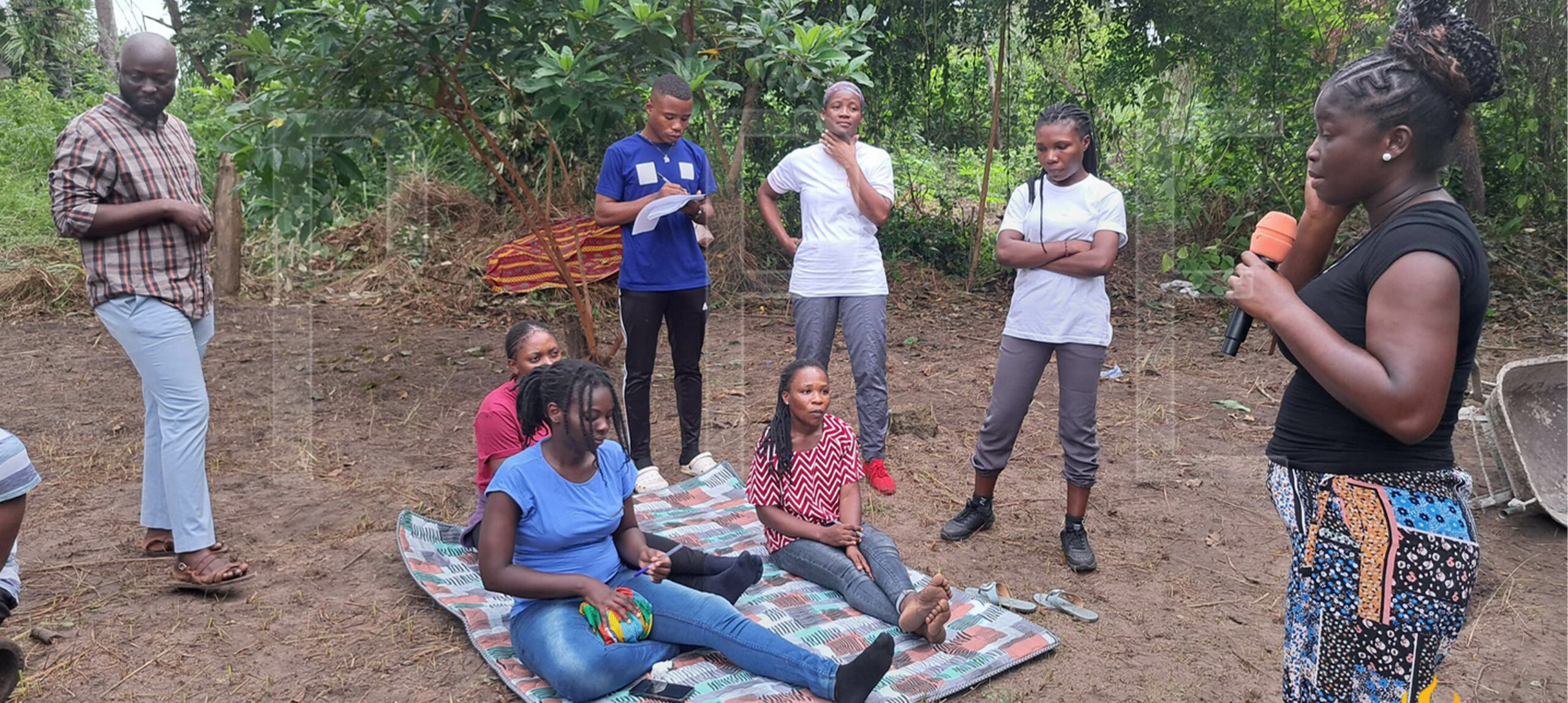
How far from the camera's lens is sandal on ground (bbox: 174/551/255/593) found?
374 centimetres

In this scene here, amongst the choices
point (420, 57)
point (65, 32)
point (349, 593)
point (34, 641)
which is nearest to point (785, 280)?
point (420, 57)

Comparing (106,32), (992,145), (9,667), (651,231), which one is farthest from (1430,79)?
(106,32)

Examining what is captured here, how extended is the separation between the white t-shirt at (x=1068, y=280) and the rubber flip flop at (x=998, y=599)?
3.01 feet

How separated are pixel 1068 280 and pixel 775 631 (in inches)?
65.2

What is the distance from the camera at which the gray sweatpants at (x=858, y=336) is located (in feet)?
15.8

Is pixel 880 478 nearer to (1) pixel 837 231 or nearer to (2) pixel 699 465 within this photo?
(2) pixel 699 465

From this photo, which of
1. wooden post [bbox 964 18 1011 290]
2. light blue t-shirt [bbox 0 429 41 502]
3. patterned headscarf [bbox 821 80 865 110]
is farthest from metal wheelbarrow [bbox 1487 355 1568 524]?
light blue t-shirt [bbox 0 429 41 502]

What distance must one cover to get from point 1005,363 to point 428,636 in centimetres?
224

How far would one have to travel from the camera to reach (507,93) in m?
5.71

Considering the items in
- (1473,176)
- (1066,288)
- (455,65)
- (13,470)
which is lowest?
(13,470)

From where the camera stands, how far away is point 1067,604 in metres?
3.80

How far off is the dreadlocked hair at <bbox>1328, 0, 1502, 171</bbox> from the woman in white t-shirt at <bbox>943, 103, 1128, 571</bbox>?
Answer: 212 centimetres

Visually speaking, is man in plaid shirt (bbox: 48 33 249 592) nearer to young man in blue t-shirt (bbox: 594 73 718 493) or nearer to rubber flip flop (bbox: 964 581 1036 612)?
young man in blue t-shirt (bbox: 594 73 718 493)

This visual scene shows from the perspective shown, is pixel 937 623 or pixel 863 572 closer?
pixel 937 623
